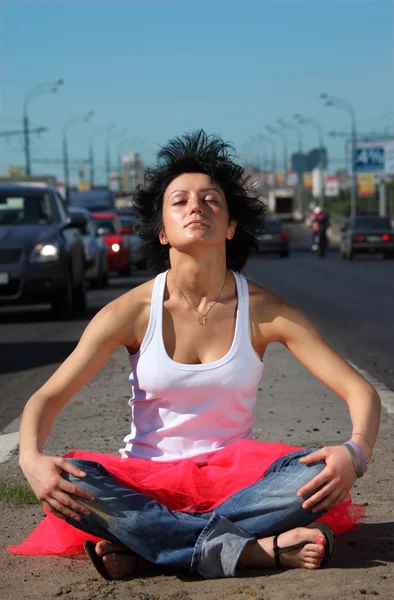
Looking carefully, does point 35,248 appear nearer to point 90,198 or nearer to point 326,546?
point 326,546

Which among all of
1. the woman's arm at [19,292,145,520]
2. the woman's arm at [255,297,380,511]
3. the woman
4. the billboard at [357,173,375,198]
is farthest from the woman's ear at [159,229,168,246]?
the billboard at [357,173,375,198]

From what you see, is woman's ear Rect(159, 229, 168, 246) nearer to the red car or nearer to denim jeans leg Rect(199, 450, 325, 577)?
denim jeans leg Rect(199, 450, 325, 577)

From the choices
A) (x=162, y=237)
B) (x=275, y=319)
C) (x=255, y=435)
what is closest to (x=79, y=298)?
(x=255, y=435)

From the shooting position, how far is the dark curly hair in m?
4.62

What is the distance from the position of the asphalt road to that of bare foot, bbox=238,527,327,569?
4370 mm

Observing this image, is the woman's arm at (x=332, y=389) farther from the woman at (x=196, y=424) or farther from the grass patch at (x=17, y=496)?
the grass patch at (x=17, y=496)

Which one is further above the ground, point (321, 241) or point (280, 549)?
point (280, 549)

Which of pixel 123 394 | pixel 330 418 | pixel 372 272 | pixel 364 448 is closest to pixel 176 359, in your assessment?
pixel 364 448

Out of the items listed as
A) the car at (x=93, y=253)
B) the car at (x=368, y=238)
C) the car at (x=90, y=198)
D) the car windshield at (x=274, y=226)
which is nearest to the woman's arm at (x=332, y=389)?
the car at (x=93, y=253)

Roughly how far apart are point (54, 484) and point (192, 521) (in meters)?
0.51

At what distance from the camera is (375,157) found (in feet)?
329

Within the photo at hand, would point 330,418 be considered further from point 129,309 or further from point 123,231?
point 123,231

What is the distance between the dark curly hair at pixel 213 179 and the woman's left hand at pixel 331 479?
0.99 metres

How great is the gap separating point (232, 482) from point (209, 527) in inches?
8.8
